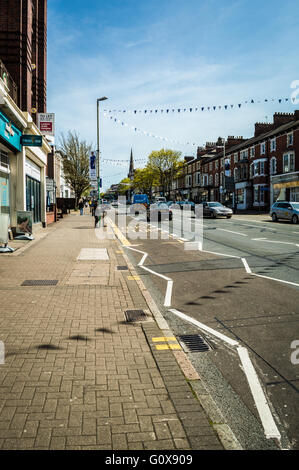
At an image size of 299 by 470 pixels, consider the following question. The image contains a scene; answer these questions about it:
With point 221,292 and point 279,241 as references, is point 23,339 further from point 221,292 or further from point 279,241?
point 279,241

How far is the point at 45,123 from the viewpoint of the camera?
73.3ft

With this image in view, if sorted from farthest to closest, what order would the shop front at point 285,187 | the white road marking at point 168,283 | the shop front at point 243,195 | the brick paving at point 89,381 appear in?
the shop front at point 243,195, the shop front at point 285,187, the white road marking at point 168,283, the brick paving at point 89,381

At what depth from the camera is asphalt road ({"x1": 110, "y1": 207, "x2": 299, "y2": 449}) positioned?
3.40 metres

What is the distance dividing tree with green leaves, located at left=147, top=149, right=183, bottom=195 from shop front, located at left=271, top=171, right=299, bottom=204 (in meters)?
36.5

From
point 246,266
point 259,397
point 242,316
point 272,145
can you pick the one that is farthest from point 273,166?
Answer: point 259,397

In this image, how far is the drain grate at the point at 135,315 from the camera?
5809 mm

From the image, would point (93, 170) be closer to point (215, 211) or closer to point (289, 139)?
point (215, 211)

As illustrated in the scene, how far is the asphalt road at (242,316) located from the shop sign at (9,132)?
21.8 feet

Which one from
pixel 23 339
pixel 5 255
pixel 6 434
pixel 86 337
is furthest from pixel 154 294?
pixel 5 255

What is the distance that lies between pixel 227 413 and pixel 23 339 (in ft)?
9.13

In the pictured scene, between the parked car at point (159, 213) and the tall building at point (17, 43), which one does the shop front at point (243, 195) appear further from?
the tall building at point (17, 43)

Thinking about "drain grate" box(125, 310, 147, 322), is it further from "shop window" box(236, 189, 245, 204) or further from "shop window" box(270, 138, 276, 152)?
"shop window" box(236, 189, 245, 204)

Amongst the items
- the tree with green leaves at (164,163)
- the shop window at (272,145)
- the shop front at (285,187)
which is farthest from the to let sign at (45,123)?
the tree with green leaves at (164,163)
